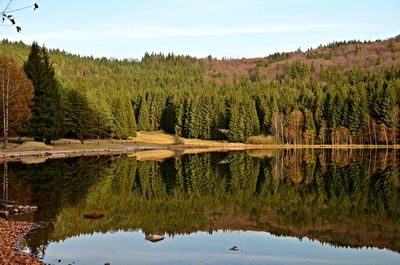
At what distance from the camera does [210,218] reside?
2547 cm

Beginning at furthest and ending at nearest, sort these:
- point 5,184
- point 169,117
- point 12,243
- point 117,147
Result: point 169,117 < point 117,147 < point 5,184 < point 12,243

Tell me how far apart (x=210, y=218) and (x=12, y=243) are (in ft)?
36.3

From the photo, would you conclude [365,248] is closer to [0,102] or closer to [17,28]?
[17,28]

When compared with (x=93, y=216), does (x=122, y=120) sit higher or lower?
higher

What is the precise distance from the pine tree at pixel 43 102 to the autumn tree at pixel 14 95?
2684mm

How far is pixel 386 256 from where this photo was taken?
1827 cm

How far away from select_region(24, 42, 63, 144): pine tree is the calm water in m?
25.3

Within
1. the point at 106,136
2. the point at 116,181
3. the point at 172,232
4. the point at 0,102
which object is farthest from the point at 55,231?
the point at 106,136

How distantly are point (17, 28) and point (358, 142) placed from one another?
A: 4818 inches

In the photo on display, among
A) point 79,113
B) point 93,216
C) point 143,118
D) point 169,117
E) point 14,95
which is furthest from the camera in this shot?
point 169,117

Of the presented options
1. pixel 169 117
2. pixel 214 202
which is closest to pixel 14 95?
pixel 214 202

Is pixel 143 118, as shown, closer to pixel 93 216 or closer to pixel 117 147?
pixel 117 147

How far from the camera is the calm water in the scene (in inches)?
717

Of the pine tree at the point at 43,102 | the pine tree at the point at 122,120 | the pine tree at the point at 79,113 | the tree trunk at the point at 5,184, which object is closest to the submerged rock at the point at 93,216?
the tree trunk at the point at 5,184
